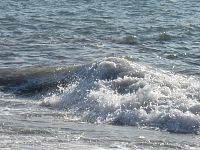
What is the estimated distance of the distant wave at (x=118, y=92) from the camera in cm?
1070

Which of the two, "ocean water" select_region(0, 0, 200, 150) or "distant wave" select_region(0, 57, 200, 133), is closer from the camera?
"ocean water" select_region(0, 0, 200, 150)

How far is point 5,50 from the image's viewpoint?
1756cm

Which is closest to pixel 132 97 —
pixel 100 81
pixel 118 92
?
pixel 118 92

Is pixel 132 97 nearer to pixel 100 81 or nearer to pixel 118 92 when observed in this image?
pixel 118 92

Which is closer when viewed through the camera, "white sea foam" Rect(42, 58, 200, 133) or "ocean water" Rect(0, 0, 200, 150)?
"ocean water" Rect(0, 0, 200, 150)

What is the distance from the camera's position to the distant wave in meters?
10.7

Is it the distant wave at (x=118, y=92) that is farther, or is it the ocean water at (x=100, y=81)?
the distant wave at (x=118, y=92)

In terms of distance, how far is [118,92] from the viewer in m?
12.6

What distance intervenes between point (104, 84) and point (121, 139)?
390 cm

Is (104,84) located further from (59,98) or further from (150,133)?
(150,133)

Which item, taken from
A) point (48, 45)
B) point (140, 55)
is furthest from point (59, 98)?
point (48, 45)

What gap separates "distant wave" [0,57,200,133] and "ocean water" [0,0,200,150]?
2cm

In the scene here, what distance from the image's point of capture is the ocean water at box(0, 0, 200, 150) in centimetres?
963

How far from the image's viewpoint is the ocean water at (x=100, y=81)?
31.6 feet
